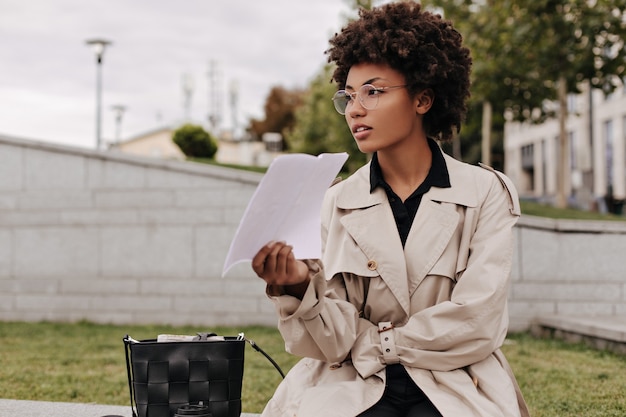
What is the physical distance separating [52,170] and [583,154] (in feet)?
101

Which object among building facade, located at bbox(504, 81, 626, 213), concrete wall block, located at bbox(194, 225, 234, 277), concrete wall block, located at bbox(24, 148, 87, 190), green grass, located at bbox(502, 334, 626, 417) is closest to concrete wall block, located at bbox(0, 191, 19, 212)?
concrete wall block, located at bbox(24, 148, 87, 190)

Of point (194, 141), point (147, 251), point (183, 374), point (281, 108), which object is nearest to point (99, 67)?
point (194, 141)

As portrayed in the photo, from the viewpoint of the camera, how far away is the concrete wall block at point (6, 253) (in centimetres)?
1121

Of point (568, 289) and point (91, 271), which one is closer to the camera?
point (568, 289)

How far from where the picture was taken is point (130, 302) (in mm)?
10727

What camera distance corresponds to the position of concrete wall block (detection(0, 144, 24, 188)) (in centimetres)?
1128

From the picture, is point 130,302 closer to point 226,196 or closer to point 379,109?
point 226,196

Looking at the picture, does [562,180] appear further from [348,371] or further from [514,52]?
[348,371]

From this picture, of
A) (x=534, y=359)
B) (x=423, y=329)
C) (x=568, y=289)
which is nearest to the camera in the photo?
(x=423, y=329)

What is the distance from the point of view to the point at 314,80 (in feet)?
Answer: 150

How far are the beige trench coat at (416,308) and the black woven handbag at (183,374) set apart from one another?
228mm

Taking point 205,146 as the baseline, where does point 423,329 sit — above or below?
below

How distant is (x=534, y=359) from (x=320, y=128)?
38572 mm

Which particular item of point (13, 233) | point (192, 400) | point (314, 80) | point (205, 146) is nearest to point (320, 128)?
point (314, 80)
